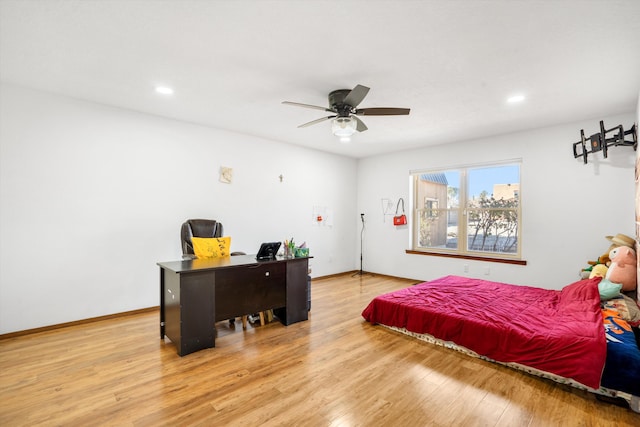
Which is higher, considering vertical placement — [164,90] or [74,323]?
[164,90]

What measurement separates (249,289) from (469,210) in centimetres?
405

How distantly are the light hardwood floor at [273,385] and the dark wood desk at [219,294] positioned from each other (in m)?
0.21

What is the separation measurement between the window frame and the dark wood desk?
120 inches

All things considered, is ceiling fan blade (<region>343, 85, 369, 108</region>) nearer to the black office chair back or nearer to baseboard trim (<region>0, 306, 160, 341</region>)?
the black office chair back

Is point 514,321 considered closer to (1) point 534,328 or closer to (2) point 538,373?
(1) point 534,328

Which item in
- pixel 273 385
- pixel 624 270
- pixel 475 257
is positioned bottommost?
pixel 273 385

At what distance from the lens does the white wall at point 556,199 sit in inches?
150

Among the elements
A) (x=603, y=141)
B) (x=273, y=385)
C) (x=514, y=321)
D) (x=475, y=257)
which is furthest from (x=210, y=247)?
(x=603, y=141)

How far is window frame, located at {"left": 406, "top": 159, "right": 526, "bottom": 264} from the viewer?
4668 mm

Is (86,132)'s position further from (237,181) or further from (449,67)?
(449,67)

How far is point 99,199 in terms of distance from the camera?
3.64 m

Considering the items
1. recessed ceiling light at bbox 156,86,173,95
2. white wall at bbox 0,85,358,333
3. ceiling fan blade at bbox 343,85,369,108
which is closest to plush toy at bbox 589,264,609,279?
ceiling fan blade at bbox 343,85,369,108

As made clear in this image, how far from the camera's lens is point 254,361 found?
263 cm

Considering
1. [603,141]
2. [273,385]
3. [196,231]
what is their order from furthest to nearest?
[196,231], [603,141], [273,385]
